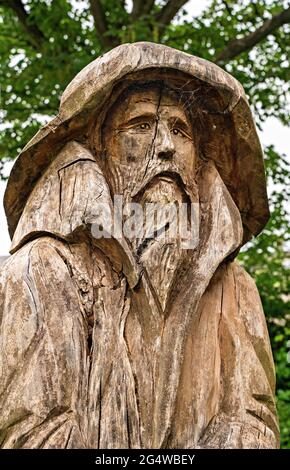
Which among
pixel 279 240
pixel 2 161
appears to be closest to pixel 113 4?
pixel 2 161

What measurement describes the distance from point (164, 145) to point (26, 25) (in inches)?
262

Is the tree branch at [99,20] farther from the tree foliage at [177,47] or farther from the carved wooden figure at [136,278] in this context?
the carved wooden figure at [136,278]

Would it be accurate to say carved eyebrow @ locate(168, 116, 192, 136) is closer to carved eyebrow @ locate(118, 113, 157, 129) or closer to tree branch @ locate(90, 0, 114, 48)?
carved eyebrow @ locate(118, 113, 157, 129)

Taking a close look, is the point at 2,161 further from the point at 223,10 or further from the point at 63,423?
the point at 63,423

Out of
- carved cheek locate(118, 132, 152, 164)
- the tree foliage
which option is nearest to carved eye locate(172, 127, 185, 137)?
carved cheek locate(118, 132, 152, 164)

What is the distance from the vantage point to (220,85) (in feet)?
15.1

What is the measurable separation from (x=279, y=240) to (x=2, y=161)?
2782 mm

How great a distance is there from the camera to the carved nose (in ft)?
14.8

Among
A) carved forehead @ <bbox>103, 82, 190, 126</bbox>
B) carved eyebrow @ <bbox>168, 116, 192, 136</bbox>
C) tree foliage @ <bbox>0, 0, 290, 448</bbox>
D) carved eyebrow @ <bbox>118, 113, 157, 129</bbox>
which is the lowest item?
carved eyebrow @ <bbox>168, 116, 192, 136</bbox>

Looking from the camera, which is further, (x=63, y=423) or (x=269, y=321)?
(x=269, y=321)

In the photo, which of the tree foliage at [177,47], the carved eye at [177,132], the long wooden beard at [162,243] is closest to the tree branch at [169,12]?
the tree foliage at [177,47]

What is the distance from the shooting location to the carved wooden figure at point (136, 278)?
4.04 metres

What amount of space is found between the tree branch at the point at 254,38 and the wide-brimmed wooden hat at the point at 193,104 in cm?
568

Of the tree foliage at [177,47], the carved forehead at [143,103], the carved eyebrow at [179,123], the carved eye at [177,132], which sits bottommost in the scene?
the carved eye at [177,132]
